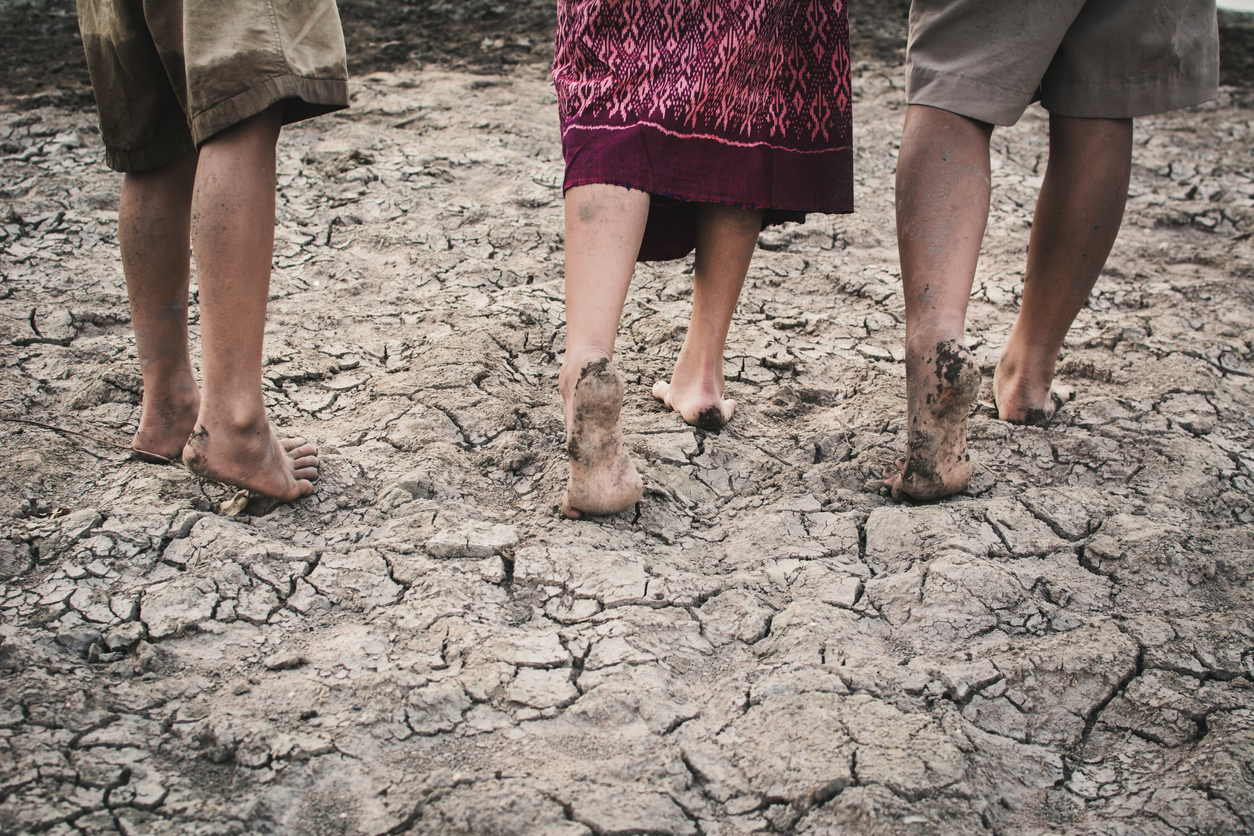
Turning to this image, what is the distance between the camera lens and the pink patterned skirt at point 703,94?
1.42 meters

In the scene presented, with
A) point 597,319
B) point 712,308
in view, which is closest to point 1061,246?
point 712,308

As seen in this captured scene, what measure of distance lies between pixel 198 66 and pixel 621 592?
102 cm

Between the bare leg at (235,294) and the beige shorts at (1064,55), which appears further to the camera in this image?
the beige shorts at (1064,55)

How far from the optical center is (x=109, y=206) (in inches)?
103

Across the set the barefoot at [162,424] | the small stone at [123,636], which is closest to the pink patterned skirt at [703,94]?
the barefoot at [162,424]

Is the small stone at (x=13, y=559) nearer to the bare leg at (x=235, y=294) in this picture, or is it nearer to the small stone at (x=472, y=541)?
the bare leg at (x=235, y=294)

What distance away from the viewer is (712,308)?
170cm

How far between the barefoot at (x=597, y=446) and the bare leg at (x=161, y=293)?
2.46 feet

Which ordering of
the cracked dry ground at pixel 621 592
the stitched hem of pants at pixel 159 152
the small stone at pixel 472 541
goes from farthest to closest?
the stitched hem of pants at pixel 159 152 → the small stone at pixel 472 541 → the cracked dry ground at pixel 621 592

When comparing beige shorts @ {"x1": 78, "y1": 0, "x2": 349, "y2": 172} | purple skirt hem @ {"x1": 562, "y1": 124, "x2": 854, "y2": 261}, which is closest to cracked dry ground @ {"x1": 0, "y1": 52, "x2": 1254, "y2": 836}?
purple skirt hem @ {"x1": 562, "y1": 124, "x2": 854, "y2": 261}

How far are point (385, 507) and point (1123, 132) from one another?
156cm

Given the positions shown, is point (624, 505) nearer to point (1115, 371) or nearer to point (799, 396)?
point (799, 396)

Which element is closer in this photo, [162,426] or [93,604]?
[93,604]

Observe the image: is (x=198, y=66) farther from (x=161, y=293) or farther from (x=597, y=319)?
(x=597, y=319)
